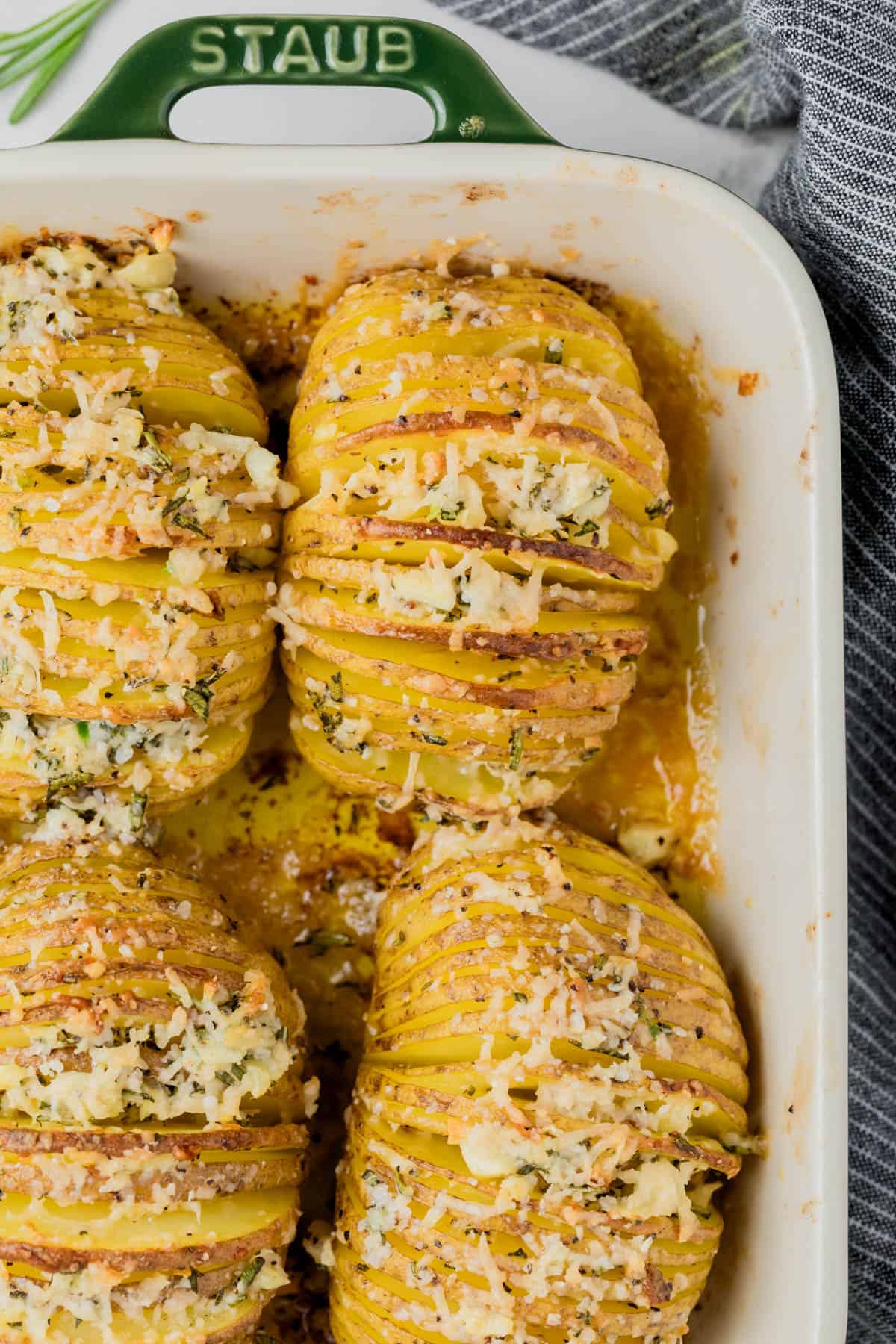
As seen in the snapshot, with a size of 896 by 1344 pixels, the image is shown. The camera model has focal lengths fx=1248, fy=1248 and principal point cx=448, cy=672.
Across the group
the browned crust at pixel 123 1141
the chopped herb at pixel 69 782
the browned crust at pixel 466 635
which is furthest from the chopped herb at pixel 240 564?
the browned crust at pixel 123 1141

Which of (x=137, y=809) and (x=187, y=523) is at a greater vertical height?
(x=187, y=523)

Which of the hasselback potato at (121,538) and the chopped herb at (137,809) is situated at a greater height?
the hasselback potato at (121,538)

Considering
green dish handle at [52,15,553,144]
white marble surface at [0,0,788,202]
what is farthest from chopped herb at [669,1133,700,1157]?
white marble surface at [0,0,788,202]

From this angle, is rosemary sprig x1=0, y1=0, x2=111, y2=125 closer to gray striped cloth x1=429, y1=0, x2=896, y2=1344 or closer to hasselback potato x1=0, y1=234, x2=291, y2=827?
hasselback potato x1=0, y1=234, x2=291, y2=827

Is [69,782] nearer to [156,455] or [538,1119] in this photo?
[156,455]

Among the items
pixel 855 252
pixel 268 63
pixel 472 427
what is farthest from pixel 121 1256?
pixel 855 252

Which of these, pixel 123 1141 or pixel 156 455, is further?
pixel 156 455

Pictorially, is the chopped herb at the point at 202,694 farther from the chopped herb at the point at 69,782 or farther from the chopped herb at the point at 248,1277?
the chopped herb at the point at 248,1277

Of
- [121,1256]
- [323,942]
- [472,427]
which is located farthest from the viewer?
[323,942]
